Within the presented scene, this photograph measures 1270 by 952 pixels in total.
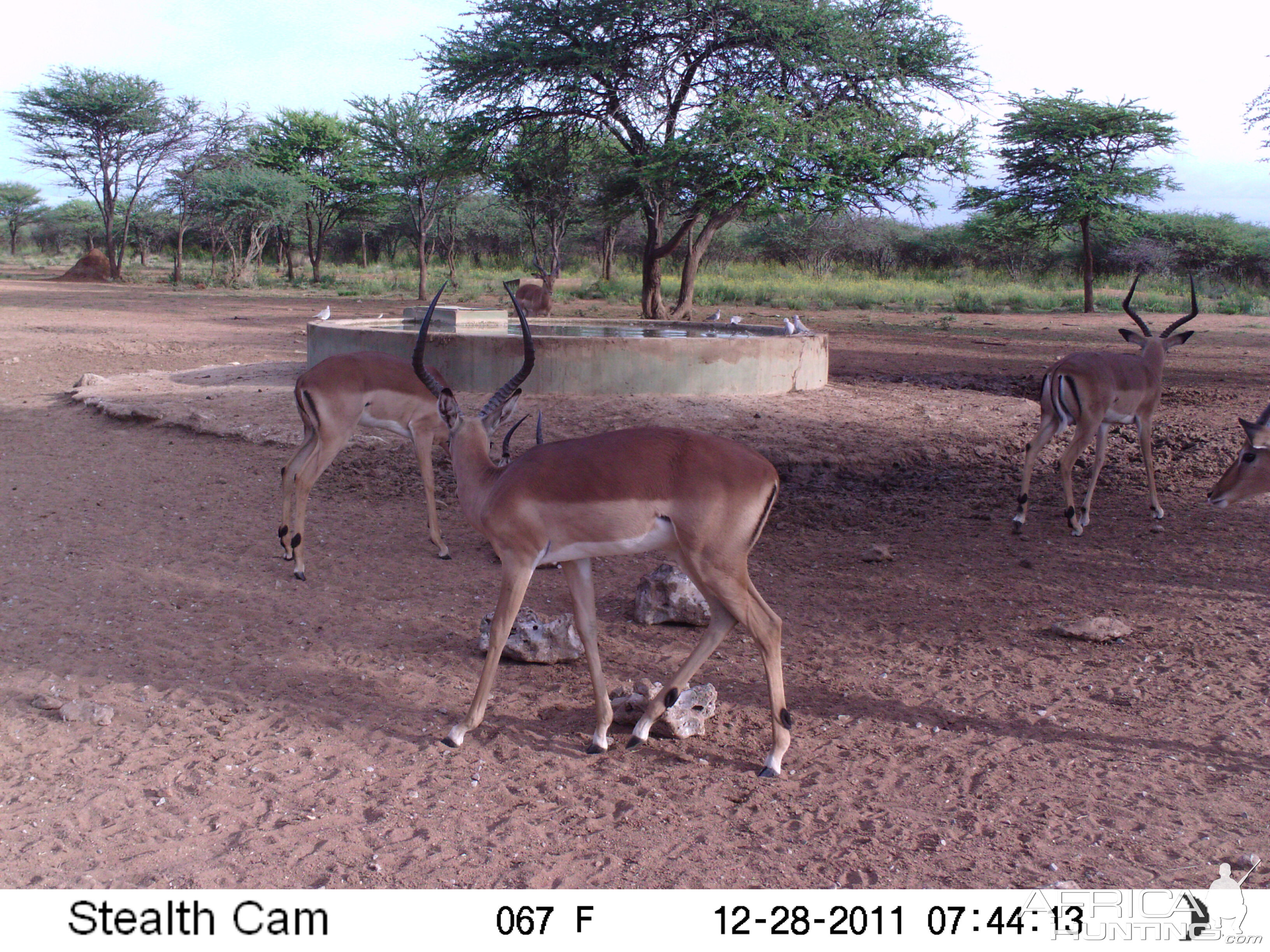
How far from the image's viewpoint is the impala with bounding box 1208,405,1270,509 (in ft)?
18.7

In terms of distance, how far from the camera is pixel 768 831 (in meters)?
3.31

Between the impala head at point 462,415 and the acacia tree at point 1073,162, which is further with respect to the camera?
the acacia tree at point 1073,162

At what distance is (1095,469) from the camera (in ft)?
24.2

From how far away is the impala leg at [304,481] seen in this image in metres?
5.87

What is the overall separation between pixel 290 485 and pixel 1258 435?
574cm

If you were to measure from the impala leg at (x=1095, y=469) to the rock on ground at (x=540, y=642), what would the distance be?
13.8 feet

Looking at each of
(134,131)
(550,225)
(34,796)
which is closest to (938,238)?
(550,225)

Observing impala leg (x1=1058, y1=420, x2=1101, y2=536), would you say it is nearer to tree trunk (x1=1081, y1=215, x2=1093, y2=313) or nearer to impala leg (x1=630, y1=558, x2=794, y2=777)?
impala leg (x1=630, y1=558, x2=794, y2=777)

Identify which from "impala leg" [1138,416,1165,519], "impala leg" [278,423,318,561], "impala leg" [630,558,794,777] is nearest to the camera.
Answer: "impala leg" [630,558,794,777]

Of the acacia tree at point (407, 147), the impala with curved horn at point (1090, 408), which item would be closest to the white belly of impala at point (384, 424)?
the impala with curved horn at point (1090, 408)

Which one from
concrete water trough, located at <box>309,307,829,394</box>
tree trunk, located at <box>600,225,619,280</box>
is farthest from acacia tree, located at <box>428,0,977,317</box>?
tree trunk, located at <box>600,225,619,280</box>

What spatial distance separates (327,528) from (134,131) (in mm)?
36440

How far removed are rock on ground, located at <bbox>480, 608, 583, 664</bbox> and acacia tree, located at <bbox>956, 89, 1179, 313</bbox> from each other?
85.6 ft

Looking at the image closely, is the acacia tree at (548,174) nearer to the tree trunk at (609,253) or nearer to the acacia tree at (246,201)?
the tree trunk at (609,253)
